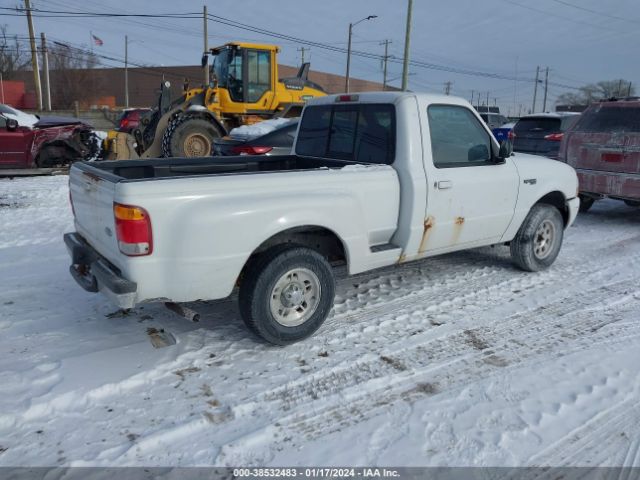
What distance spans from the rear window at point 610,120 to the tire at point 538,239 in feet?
10.8

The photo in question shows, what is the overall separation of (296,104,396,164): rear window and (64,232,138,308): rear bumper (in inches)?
96.2

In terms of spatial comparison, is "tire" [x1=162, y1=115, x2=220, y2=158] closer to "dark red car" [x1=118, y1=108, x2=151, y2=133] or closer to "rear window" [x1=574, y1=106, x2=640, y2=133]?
"dark red car" [x1=118, y1=108, x2=151, y2=133]

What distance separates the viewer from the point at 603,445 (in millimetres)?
2918

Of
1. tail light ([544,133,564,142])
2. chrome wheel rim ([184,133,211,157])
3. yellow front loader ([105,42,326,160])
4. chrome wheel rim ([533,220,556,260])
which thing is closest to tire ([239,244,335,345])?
chrome wheel rim ([533,220,556,260])

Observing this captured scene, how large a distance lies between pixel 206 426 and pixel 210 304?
74.5 inches

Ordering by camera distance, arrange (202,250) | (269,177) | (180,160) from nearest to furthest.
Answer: (202,250) → (269,177) → (180,160)

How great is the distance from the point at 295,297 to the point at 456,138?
2.29 m

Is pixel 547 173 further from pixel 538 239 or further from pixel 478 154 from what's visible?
pixel 478 154

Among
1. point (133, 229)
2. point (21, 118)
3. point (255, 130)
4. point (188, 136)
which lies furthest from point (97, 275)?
point (21, 118)

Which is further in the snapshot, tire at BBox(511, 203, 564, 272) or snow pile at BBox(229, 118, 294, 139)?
snow pile at BBox(229, 118, 294, 139)

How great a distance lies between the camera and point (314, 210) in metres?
3.88

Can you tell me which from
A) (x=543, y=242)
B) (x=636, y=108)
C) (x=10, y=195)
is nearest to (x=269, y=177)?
(x=543, y=242)

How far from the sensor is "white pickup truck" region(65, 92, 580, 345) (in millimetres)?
3393

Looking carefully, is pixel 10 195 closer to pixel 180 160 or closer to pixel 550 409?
pixel 180 160
